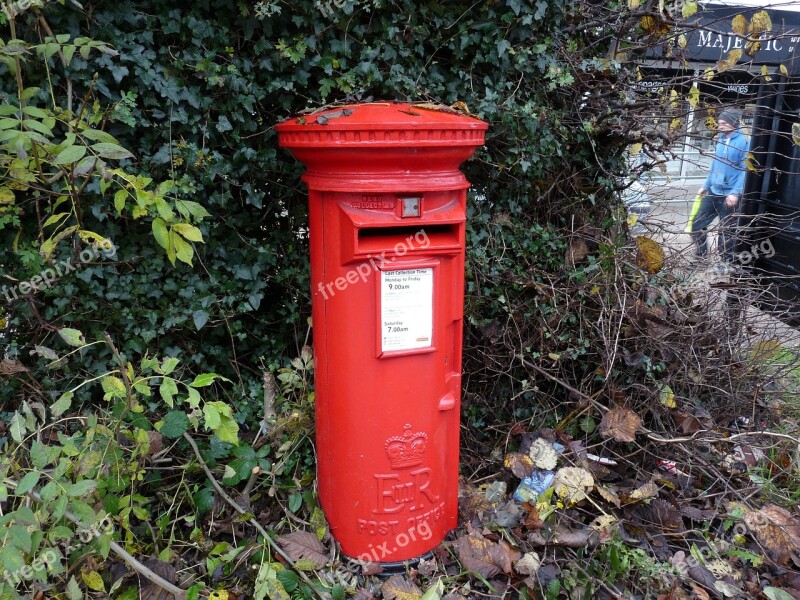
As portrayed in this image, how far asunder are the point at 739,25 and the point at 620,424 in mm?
2250

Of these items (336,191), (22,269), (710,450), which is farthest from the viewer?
(710,450)

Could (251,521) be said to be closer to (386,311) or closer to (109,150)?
(386,311)

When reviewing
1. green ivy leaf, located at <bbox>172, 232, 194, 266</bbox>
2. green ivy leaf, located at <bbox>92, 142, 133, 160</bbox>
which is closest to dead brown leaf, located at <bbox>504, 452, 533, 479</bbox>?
green ivy leaf, located at <bbox>172, 232, 194, 266</bbox>

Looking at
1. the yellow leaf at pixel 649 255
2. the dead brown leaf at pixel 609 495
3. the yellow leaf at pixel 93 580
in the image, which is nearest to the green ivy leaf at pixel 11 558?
the yellow leaf at pixel 93 580

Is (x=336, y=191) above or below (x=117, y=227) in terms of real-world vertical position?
above

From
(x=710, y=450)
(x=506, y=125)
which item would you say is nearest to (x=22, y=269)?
(x=506, y=125)

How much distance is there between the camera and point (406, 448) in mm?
2264

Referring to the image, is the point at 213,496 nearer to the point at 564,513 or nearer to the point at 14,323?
the point at 14,323

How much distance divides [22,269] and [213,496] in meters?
1.25

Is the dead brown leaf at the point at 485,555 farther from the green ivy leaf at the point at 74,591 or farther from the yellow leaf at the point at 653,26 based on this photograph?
the yellow leaf at the point at 653,26

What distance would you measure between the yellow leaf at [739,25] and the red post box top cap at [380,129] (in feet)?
6.64

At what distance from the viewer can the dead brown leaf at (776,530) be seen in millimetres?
2426

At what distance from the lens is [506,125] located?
2.85 meters

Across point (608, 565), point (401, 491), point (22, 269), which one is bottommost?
point (608, 565)
